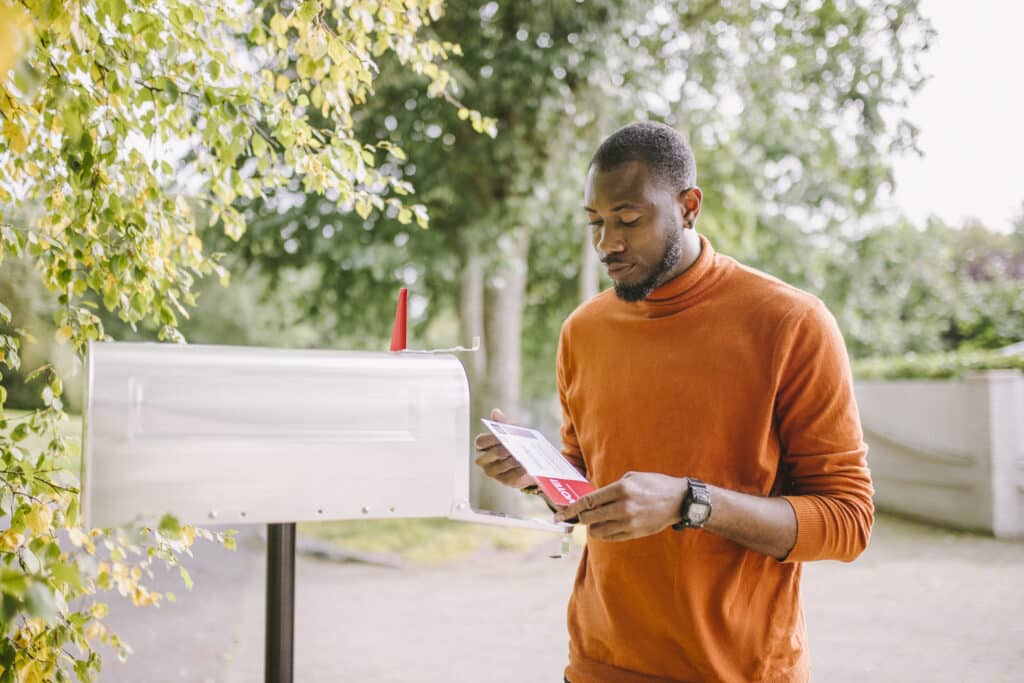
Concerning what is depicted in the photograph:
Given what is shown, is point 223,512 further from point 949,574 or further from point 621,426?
point 949,574

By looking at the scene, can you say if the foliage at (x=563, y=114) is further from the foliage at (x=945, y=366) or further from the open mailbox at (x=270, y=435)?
the open mailbox at (x=270, y=435)

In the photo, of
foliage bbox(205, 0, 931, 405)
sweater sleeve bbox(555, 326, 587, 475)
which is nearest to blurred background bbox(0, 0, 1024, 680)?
foliage bbox(205, 0, 931, 405)

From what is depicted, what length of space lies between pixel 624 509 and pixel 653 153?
0.88 metres

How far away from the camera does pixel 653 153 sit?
6.47 feet

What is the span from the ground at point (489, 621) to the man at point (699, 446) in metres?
3.55

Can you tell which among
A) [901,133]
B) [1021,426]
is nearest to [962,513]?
[1021,426]

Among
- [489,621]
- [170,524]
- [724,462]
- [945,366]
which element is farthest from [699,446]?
[945,366]

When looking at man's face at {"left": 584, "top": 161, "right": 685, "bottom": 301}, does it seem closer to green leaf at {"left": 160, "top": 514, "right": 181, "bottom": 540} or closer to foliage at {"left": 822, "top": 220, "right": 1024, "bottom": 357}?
green leaf at {"left": 160, "top": 514, "right": 181, "bottom": 540}

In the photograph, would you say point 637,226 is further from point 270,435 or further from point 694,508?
point 270,435

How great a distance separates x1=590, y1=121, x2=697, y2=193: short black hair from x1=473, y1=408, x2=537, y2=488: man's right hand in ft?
2.10

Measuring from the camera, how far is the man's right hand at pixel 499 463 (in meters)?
1.87

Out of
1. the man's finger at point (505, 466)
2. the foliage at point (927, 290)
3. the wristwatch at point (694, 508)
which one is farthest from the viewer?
the foliage at point (927, 290)

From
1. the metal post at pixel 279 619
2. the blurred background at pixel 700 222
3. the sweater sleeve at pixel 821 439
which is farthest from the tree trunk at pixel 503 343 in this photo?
the metal post at pixel 279 619

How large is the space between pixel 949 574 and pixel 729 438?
7098mm
